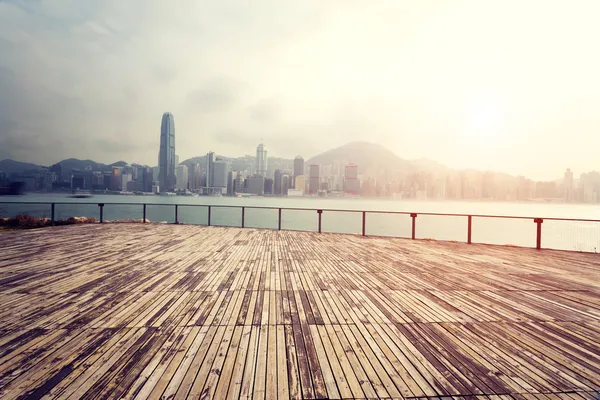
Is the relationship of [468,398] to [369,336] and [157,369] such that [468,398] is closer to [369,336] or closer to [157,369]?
[369,336]

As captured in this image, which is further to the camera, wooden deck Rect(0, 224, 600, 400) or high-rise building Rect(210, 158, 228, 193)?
high-rise building Rect(210, 158, 228, 193)

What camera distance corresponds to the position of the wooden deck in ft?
7.39

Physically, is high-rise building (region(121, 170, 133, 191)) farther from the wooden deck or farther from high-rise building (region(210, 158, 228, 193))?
the wooden deck

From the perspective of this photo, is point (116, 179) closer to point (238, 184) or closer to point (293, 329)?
point (238, 184)

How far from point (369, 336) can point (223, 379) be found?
1.60 meters

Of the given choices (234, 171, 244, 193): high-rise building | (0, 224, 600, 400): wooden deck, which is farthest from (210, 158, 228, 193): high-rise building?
(0, 224, 600, 400): wooden deck

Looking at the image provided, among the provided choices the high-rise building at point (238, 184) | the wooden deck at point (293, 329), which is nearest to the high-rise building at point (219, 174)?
the high-rise building at point (238, 184)

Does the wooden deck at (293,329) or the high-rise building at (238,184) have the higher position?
the high-rise building at (238,184)

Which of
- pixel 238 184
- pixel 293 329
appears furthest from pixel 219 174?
pixel 293 329

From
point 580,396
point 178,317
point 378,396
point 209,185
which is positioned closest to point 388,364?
point 378,396

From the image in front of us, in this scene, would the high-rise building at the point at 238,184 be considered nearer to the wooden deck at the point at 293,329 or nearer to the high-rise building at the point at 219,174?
the high-rise building at the point at 219,174

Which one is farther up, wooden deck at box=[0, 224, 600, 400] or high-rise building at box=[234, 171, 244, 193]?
high-rise building at box=[234, 171, 244, 193]

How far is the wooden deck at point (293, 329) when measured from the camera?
7.39 feet

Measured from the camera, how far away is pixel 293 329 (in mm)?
3166
